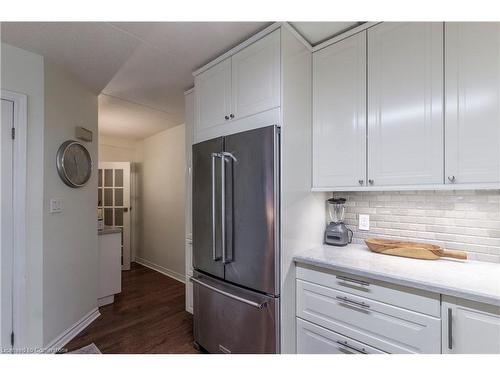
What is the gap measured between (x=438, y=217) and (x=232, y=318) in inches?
58.6

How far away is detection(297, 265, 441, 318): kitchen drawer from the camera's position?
1.10 m

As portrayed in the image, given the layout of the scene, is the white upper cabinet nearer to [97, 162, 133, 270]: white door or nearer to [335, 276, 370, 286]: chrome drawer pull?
[335, 276, 370, 286]: chrome drawer pull

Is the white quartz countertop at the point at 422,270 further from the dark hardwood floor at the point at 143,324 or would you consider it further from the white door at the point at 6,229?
the white door at the point at 6,229

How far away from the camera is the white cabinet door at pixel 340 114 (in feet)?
5.15

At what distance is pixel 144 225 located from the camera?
15.0ft

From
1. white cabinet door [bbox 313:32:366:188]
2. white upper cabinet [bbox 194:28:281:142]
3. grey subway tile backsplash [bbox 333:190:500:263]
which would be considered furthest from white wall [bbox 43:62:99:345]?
grey subway tile backsplash [bbox 333:190:500:263]

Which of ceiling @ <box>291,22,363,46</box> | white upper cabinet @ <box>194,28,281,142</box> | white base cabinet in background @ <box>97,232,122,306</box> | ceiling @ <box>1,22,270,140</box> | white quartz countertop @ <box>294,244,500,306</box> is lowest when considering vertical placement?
white base cabinet in background @ <box>97,232,122,306</box>

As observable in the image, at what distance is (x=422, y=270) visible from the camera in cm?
123

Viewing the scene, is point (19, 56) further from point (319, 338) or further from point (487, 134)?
point (487, 134)

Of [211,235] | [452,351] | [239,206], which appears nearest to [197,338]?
[211,235]

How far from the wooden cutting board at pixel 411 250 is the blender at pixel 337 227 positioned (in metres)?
0.18

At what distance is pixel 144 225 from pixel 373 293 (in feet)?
14.0

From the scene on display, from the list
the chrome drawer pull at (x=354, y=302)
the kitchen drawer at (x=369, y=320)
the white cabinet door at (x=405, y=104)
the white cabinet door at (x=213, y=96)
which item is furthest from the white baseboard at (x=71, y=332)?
the white cabinet door at (x=405, y=104)

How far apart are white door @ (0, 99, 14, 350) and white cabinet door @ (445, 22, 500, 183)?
9.24ft
